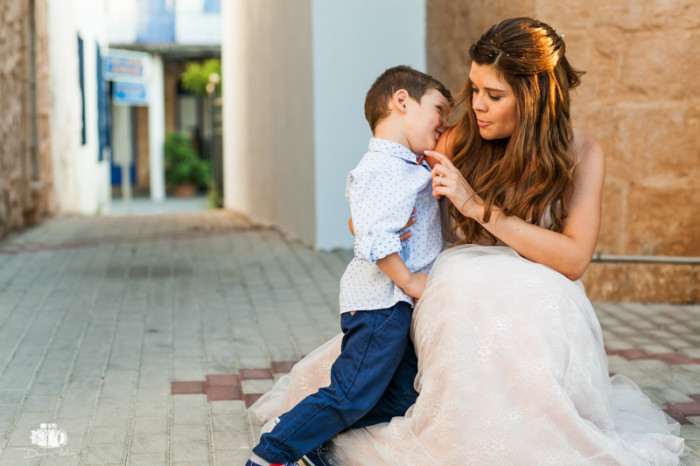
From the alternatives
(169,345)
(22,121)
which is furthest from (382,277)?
(22,121)

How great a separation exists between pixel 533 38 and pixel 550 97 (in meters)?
0.19

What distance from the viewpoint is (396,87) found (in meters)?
2.89

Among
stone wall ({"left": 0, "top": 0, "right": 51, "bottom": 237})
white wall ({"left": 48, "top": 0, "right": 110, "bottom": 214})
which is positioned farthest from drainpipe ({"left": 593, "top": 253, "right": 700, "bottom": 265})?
white wall ({"left": 48, "top": 0, "right": 110, "bottom": 214})

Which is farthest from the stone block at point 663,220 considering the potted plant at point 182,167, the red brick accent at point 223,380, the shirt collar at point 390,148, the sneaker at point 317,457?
the potted plant at point 182,167

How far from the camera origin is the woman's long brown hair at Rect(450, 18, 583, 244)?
2922mm

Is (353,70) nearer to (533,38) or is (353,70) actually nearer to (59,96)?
(533,38)

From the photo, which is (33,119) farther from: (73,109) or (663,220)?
(663,220)

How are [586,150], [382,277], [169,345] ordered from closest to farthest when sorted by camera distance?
1. [382,277]
2. [586,150]
3. [169,345]

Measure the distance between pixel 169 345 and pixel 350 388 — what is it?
2.18 m

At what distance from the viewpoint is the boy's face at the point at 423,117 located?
115 inches

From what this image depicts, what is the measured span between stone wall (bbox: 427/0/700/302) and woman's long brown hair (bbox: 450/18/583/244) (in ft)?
9.24

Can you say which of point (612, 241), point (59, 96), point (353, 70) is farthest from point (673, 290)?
point (59, 96)

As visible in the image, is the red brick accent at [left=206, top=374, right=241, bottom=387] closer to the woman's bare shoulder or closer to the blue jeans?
the blue jeans

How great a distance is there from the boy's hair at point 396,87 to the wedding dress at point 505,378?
0.52m
